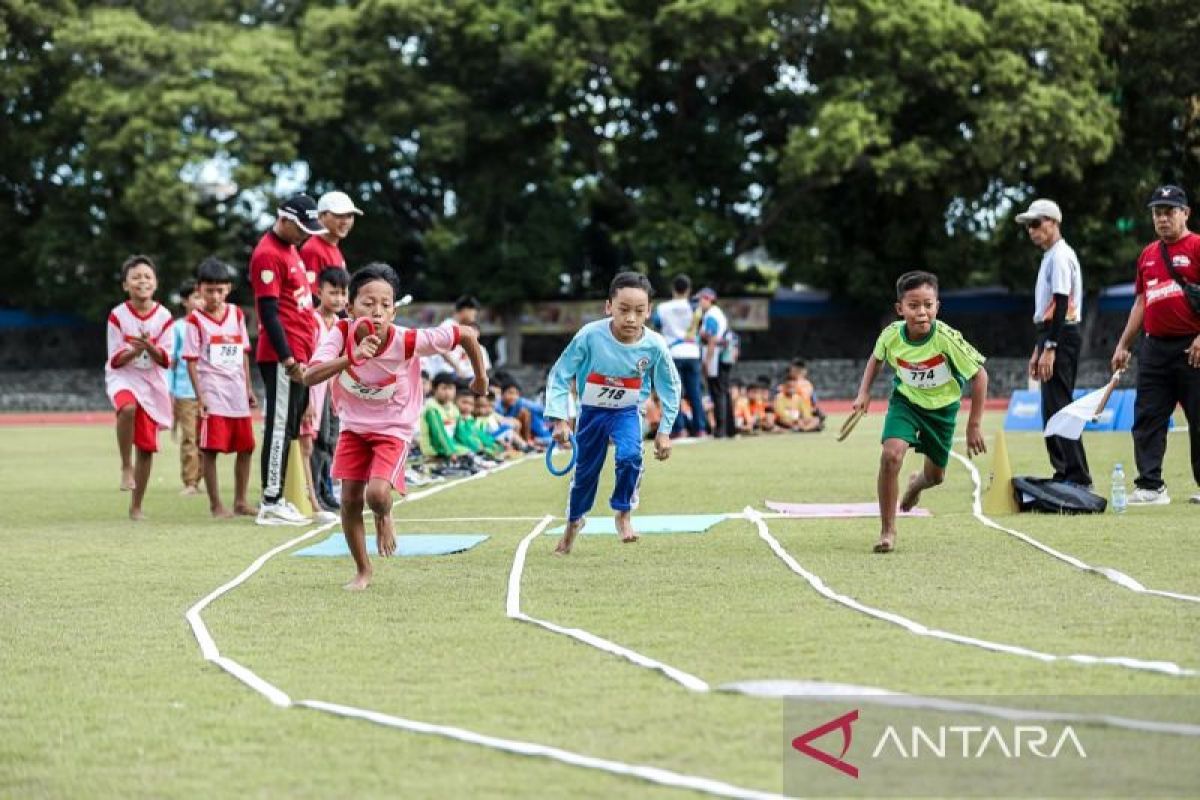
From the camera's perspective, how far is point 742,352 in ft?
149

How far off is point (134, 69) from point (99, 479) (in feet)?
75.3

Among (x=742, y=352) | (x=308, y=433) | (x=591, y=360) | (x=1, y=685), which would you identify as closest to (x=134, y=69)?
(x=742, y=352)

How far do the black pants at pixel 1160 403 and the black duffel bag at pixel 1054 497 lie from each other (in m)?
0.57

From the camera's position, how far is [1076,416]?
12219 mm

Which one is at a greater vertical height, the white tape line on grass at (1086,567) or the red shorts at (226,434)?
the red shorts at (226,434)

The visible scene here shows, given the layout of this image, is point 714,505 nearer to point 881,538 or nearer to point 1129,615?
point 881,538

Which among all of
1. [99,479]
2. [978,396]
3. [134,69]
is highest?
[134,69]

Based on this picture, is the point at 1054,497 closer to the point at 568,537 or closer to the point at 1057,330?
the point at 1057,330

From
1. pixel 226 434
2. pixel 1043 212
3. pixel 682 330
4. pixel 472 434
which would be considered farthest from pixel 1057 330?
pixel 682 330

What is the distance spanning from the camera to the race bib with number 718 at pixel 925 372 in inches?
418

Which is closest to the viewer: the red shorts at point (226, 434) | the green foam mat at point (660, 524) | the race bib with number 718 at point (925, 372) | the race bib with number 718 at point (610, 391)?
the race bib with number 718 at point (925, 372)

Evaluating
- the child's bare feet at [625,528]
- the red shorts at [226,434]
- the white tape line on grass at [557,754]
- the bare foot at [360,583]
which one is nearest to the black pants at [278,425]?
the red shorts at [226,434]

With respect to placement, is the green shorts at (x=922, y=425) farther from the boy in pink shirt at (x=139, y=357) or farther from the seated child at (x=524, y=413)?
the seated child at (x=524, y=413)

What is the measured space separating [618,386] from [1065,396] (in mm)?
3692
